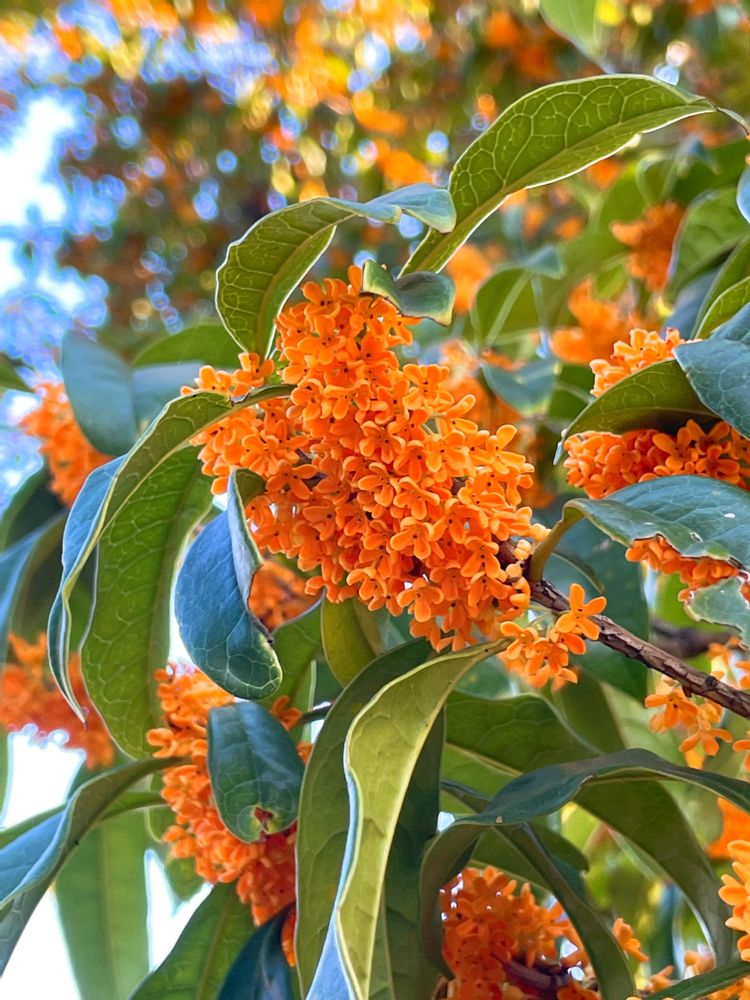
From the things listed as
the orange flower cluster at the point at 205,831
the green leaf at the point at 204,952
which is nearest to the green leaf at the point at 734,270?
the orange flower cluster at the point at 205,831

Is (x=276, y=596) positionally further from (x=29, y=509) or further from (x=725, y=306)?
(x=725, y=306)

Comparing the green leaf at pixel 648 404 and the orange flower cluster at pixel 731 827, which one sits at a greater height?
the green leaf at pixel 648 404

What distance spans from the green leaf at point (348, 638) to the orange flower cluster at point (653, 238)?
84 centimetres

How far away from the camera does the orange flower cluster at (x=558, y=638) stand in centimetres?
73

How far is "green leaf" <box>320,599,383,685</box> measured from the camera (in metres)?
0.94

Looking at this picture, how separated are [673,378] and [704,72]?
77.3 inches

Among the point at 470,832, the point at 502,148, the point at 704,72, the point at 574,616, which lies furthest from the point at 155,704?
the point at 704,72

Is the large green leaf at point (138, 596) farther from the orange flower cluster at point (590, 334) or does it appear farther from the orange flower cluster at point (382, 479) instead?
the orange flower cluster at point (590, 334)

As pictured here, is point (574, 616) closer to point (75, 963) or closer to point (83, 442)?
point (83, 442)

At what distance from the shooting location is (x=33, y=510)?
151 cm

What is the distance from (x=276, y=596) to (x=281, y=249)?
2.03 feet


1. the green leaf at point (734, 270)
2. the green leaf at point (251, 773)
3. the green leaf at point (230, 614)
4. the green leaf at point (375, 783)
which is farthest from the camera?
the green leaf at point (734, 270)

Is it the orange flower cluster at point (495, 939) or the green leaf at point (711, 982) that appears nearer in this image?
the green leaf at point (711, 982)

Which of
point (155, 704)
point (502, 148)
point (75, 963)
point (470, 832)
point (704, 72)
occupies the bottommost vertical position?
point (470, 832)
